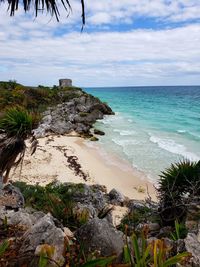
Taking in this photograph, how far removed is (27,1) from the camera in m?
3.98

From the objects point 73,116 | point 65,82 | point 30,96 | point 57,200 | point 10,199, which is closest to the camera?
point 57,200

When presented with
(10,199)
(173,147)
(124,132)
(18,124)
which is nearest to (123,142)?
(173,147)

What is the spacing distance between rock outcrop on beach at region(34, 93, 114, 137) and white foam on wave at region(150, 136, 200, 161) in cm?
734

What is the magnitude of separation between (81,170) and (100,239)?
16867mm

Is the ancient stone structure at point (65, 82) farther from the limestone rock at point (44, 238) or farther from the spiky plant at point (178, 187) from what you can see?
the limestone rock at point (44, 238)

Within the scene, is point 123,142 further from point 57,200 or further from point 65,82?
point 65,82

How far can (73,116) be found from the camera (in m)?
42.2

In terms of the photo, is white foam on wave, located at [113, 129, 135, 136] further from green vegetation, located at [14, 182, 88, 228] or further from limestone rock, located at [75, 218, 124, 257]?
limestone rock, located at [75, 218, 124, 257]

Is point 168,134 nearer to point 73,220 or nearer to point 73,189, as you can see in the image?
point 73,189

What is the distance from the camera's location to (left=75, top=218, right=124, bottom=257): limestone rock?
14.2 ft

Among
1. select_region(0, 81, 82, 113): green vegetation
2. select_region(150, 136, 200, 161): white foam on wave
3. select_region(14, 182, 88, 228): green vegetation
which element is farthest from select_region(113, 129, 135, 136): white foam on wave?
select_region(14, 182, 88, 228): green vegetation

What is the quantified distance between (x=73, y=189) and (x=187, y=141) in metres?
21.9

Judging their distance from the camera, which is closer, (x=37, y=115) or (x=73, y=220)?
(x=73, y=220)

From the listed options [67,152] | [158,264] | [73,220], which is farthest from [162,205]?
[67,152]
